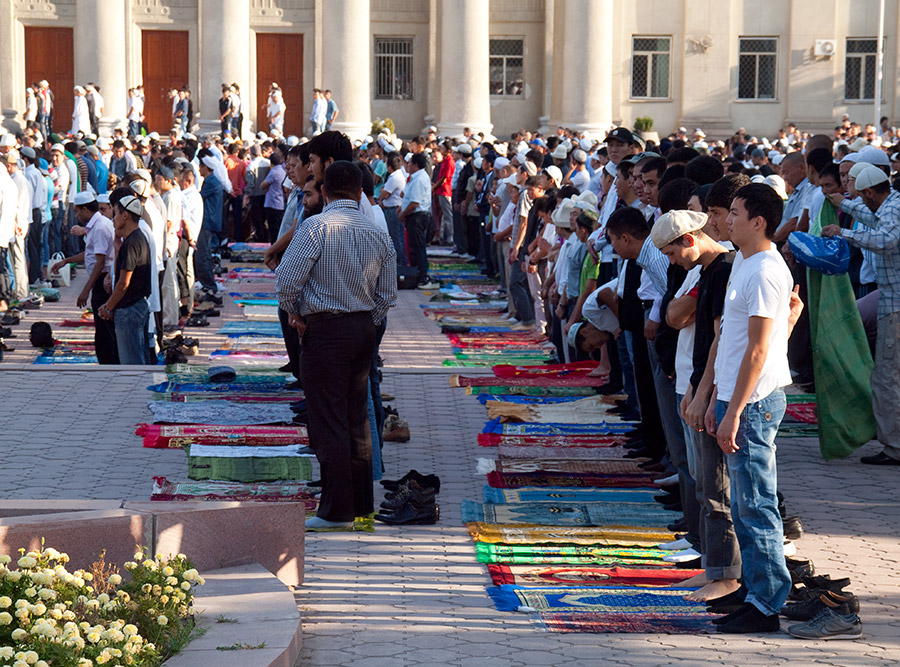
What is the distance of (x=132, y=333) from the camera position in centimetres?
1201

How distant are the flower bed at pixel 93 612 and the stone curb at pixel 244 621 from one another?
0.33 ft

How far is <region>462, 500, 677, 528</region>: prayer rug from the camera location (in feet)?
26.2

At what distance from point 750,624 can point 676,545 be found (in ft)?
4.45

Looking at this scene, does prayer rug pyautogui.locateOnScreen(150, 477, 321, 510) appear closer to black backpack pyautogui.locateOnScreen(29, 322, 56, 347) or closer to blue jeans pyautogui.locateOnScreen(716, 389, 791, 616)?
blue jeans pyautogui.locateOnScreen(716, 389, 791, 616)

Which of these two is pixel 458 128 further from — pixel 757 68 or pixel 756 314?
pixel 756 314

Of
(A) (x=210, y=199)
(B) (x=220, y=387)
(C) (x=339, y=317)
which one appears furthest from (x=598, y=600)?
(A) (x=210, y=199)

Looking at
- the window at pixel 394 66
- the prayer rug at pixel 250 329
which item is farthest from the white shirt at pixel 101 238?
the window at pixel 394 66

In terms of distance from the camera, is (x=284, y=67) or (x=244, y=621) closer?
(x=244, y=621)

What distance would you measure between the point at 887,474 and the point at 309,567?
4363 mm

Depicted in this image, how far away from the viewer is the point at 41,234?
19172 mm

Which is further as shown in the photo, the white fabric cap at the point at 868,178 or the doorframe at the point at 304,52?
the doorframe at the point at 304,52

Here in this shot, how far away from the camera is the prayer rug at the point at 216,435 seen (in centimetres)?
966

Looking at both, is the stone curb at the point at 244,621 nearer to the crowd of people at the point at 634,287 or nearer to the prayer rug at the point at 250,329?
the crowd of people at the point at 634,287

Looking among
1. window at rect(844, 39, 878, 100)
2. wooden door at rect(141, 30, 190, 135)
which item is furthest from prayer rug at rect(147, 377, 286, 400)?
window at rect(844, 39, 878, 100)
